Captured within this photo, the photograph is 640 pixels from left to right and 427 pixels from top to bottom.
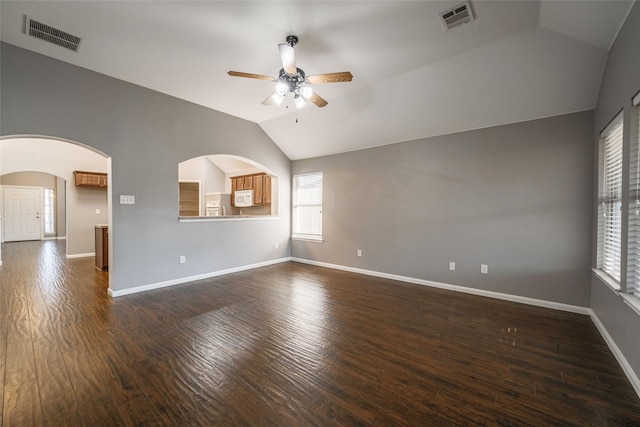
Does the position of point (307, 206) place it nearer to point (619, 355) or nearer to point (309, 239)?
point (309, 239)

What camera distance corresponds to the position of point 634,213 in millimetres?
2109

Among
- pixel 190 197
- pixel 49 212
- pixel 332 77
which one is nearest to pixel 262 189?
pixel 190 197

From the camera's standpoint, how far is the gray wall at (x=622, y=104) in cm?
199

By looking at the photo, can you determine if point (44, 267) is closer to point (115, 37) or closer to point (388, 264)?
point (115, 37)

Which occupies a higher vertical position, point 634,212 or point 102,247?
point 634,212

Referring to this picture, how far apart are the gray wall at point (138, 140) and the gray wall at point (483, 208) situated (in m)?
2.67

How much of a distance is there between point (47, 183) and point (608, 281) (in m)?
15.8

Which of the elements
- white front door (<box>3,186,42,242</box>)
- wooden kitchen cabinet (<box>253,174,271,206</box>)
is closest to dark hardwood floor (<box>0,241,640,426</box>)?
wooden kitchen cabinet (<box>253,174,271,206</box>)

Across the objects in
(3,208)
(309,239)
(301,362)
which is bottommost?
(301,362)

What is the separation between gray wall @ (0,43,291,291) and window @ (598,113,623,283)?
17.8 feet

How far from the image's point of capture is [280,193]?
6.30 m

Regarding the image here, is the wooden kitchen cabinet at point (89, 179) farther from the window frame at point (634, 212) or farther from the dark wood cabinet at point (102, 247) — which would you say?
the window frame at point (634, 212)

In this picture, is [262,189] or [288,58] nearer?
[288,58]

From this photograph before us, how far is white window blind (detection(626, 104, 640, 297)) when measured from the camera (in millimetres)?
2057
